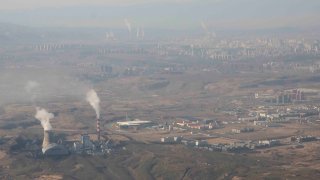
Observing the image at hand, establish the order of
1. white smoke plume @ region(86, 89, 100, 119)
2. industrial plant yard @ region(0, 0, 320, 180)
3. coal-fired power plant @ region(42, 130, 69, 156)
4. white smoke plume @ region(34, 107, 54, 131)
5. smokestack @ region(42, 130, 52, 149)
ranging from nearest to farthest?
industrial plant yard @ region(0, 0, 320, 180) → coal-fired power plant @ region(42, 130, 69, 156) → smokestack @ region(42, 130, 52, 149) → white smoke plume @ region(34, 107, 54, 131) → white smoke plume @ region(86, 89, 100, 119)

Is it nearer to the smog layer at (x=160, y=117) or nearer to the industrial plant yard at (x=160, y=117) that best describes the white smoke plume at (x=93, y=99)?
the industrial plant yard at (x=160, y=117)

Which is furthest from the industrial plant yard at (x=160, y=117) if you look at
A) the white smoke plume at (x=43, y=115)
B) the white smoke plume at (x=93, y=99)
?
the white smoke plume at (x=93, y=99)

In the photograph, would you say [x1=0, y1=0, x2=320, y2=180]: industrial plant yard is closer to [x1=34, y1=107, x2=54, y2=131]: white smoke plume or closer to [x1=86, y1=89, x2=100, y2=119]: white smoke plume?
→ [x1=34, y1=107, x2=54, y2=131]: white smoke plume

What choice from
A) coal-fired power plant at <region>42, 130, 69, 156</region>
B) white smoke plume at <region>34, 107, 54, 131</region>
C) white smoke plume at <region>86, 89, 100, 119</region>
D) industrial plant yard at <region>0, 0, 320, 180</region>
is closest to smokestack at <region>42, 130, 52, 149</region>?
coal-fired power plant at <region>42, 130, 69, 156</region>

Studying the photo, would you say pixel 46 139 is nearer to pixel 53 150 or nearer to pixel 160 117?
pixel 53 150

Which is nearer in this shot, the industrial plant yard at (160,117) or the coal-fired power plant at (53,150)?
the industrial plant yard at (160,117)

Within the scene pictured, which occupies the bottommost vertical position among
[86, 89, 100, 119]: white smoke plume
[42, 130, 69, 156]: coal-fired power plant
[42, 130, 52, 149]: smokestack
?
[42, 130, 69, 156]: coal-fired power plant

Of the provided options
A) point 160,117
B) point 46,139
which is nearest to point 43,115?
point 160,117

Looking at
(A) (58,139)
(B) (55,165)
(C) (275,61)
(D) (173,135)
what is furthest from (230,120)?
(C) (275,61)

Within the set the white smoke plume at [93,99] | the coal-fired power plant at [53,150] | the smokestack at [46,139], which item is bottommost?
the coal-fired power plant at [53,150]
